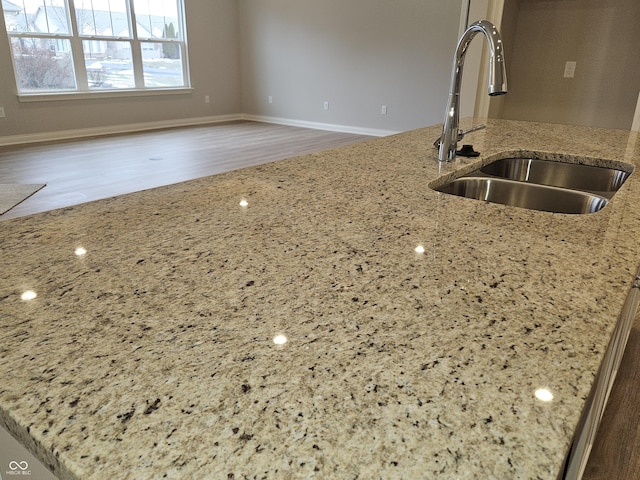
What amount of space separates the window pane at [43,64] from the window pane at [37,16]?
0.12 m

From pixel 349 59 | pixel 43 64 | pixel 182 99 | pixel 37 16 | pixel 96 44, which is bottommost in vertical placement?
pixel 182 99

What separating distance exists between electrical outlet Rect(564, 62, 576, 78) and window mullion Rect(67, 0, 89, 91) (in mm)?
5744

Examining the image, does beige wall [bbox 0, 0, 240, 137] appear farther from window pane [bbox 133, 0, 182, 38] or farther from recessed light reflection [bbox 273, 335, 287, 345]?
recessed light reflection [bbox 273, 335, 287, 345]

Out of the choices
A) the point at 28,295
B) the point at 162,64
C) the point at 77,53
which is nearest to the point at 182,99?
the point at 162,64

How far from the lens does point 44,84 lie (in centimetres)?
617

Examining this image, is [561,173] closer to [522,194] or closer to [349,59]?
[522,194]

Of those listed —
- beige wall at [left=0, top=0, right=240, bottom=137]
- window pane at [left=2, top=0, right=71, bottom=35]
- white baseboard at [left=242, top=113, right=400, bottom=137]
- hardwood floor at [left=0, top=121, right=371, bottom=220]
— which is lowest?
hardwood floor at [left=0, top=121, right=371, bottom=220]

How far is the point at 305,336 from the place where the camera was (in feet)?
1.84

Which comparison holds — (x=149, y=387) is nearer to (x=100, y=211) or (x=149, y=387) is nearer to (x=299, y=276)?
(x=299, y=276)

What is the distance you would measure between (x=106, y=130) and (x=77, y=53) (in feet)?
3.44

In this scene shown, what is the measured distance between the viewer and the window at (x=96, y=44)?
232 inches

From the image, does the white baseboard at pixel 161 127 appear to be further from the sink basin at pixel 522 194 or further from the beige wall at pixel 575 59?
the sink basin at pixel 522 194

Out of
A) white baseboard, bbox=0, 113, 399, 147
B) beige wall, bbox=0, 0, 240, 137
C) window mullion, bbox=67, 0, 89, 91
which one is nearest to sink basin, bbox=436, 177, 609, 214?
white baseboard, bbox=0, 113, 399, 147

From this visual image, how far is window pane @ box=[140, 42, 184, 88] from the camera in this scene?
719 centimetres
